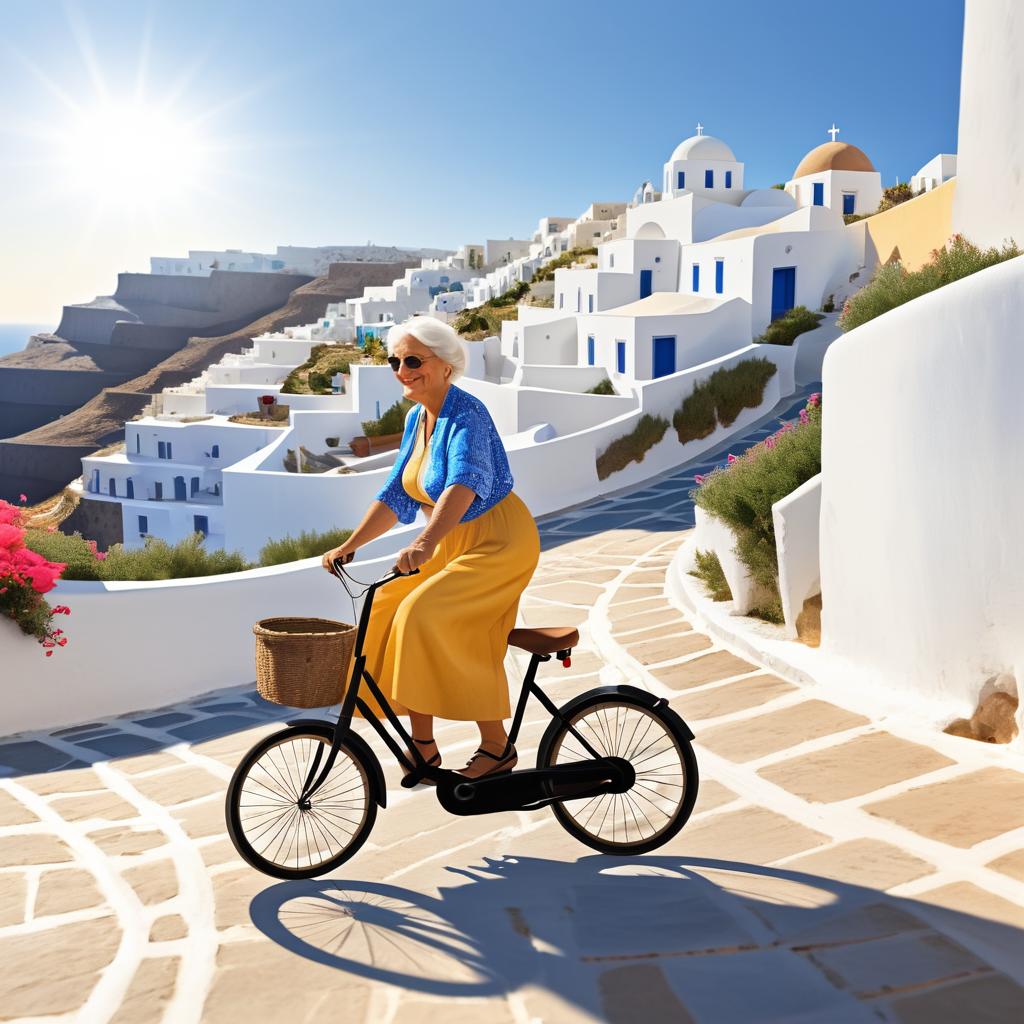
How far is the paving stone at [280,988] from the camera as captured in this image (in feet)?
9.09

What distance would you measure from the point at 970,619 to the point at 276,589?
471 centimetres

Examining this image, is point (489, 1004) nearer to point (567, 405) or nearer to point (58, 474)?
point (567, 405)

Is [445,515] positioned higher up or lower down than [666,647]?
higher up

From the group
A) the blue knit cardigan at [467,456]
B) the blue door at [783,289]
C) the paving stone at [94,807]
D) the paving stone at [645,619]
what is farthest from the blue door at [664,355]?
the blue knit cardigan at [467,456]

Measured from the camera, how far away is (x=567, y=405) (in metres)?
22.8

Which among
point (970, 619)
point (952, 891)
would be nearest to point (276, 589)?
point (970, 619)

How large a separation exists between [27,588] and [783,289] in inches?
1034

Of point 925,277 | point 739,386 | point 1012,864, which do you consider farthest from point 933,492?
point 739,386

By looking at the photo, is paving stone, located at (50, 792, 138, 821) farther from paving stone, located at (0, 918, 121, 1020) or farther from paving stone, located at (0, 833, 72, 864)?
paving stone, located at (0, 918, 121, 1020)

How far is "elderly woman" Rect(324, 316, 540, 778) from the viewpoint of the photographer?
3.51 meters

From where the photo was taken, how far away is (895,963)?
2828mm

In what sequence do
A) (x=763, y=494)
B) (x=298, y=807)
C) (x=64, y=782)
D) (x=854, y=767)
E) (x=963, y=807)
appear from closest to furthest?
(x=298, y=807), (x=963, y=807), (x=854, y=767), (x=64, y=782), (x=763, y=494)

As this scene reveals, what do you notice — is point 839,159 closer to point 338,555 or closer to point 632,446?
point 632,446

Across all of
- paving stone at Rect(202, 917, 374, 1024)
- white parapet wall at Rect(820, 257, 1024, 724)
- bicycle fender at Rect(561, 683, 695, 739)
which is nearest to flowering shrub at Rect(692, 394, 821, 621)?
white parapet wall at Rect(820, 257, 1024, 724)
